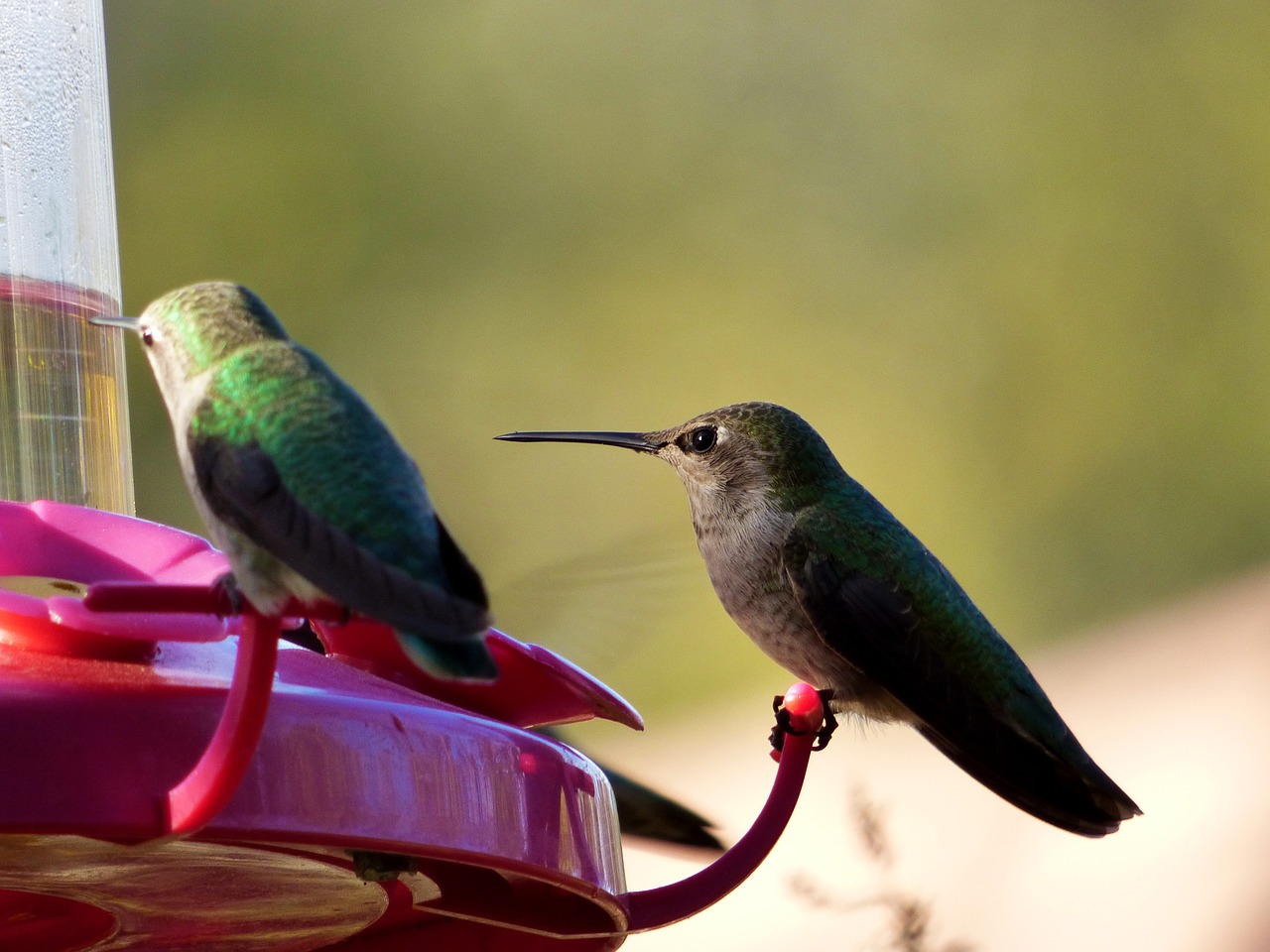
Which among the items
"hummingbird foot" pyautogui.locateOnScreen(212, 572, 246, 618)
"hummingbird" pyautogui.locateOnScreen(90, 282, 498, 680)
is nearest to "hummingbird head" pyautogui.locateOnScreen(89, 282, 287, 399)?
"hummingbird" pyautogui.locateOnScreen(90, 282, 498, 680)

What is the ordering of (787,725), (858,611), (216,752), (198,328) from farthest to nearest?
(858,611) → (787,725) → (198,328) → (216,752)

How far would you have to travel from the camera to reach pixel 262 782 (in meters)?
1.90

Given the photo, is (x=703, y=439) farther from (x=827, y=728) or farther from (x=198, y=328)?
(x=198, y=328)

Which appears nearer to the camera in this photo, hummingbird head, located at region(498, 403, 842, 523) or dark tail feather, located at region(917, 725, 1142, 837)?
dark tail feather, located at region(917, 725, 1142, 837)

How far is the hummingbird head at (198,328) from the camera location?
7.42 feet

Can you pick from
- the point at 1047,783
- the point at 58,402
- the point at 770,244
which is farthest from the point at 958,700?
the point at 770,244

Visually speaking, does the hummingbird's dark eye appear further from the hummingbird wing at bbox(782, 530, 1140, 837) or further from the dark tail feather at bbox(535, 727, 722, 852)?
the dark tail feather at bbox(535, 727, 722, 852)

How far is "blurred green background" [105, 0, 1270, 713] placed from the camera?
31.5 feet

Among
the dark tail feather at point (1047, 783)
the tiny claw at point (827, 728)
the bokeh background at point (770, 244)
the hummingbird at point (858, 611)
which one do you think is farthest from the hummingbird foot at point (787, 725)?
the bokeh background at point (770, 244)

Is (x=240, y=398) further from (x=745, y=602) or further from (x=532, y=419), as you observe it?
(x=532, y=419)

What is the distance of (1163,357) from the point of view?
10000 mm

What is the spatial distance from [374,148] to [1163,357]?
496 centimetres

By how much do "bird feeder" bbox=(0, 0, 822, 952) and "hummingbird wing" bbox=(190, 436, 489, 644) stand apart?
7cm

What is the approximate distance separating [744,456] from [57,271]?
1793 millimetres
